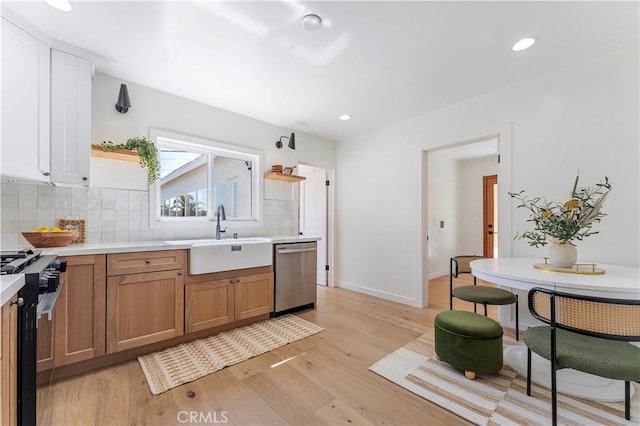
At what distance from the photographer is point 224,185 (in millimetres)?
3449

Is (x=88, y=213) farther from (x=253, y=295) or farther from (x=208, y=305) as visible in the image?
(x=253, y=295)

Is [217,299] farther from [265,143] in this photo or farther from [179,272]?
[265,143]

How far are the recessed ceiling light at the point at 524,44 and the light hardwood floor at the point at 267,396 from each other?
262 cm

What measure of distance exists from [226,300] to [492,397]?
7.34 feet

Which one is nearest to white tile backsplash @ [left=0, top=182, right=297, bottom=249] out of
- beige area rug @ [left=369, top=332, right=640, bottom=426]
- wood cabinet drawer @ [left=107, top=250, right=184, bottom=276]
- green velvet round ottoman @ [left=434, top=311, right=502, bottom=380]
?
wood cabinet drawer @ [left=107, top=250, right=184, bottom=276]

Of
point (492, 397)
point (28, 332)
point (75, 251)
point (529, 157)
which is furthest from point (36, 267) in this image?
point (529, 157)

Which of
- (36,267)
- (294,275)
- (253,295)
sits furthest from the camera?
(294,275)

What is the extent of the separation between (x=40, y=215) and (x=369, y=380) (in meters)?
2.86

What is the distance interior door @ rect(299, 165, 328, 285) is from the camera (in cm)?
462

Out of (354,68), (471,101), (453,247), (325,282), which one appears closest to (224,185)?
(354,68)

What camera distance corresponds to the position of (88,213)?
2398 mm

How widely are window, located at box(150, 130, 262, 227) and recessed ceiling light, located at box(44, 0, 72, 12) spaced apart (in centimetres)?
114

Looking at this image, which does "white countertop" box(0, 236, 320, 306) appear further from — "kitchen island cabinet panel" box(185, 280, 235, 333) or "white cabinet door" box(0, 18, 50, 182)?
"white cabinet door" box(0, 18, 50, 182)

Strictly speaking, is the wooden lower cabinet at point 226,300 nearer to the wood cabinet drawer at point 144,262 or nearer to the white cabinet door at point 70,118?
the wood cabinet drawer at point 144,262
